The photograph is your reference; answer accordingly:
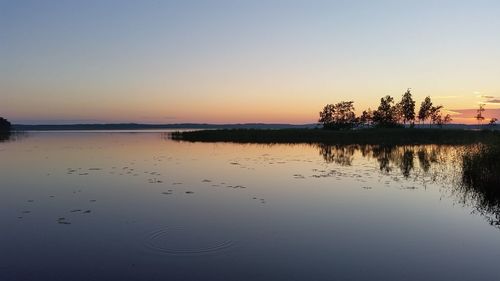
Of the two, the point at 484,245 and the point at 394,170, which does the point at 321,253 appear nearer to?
the point at 484,245

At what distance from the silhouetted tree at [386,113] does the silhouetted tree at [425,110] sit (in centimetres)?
599

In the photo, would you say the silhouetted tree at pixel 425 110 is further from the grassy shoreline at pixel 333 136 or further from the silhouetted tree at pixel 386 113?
the grassy shoreline at pixel 333 136

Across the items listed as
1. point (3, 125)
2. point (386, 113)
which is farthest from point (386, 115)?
point (3, 125)

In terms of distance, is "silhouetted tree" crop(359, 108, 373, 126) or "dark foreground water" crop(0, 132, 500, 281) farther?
"silhouetted tree" crop(359, 108, 373, 126)

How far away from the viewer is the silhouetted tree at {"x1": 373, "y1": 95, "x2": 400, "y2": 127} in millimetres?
87500

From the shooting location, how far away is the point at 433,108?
91000 millimetres

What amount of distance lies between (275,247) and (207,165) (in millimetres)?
18954

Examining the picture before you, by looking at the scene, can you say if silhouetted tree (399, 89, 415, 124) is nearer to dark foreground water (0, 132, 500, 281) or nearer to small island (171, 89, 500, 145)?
small island (171, 89, 500, 145)

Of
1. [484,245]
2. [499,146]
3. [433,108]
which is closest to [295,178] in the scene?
[499,146]

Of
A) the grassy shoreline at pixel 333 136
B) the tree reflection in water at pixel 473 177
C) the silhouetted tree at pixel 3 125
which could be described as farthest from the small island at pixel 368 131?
the silhouetted tree at pixel 3 125

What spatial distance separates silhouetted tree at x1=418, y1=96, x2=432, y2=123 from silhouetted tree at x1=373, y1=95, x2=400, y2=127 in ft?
19.7

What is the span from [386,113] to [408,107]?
4.93 metres

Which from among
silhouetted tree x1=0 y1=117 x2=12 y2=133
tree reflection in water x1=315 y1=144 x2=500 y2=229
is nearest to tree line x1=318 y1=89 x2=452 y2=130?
tree reflection in water x1=315 y1=144 x2=500 y2=229

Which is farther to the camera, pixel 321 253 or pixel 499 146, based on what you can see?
pixel 499 146
